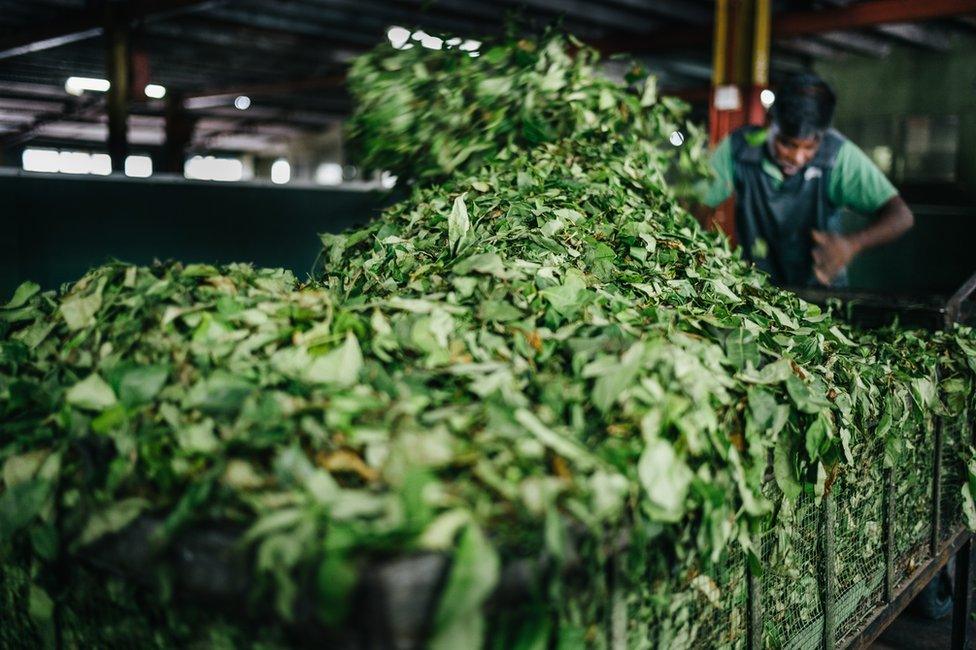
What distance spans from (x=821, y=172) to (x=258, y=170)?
82.0 ft

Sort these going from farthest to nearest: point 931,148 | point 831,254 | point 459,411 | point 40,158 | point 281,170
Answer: point 281,170
point 40,158
point 931,148
point 831,254
point 459,411

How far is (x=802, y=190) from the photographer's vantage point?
4.21m

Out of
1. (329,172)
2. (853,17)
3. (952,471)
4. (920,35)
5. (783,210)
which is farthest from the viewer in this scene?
(329,172)

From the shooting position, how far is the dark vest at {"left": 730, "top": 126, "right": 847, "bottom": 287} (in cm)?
417

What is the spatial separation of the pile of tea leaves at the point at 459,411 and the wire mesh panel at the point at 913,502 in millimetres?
101

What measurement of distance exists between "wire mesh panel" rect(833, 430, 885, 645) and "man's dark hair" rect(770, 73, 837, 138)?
2456 millimetres

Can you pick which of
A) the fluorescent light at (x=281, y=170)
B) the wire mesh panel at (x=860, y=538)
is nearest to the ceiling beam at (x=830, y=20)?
the wire mesh panel at (x=860, y=538)

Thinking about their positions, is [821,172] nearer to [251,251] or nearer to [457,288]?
[457,288]

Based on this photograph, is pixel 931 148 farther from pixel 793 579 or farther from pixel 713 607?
pixel 713 607

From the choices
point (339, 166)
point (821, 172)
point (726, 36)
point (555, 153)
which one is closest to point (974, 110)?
point (726, 36)

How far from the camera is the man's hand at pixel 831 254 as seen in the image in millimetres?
3859

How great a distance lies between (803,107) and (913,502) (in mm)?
2363

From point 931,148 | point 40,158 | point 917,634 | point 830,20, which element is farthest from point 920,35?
point 40,158

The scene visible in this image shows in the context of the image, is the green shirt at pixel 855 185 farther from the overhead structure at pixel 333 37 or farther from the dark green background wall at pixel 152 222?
the dark green background wall at pixel 152 222
